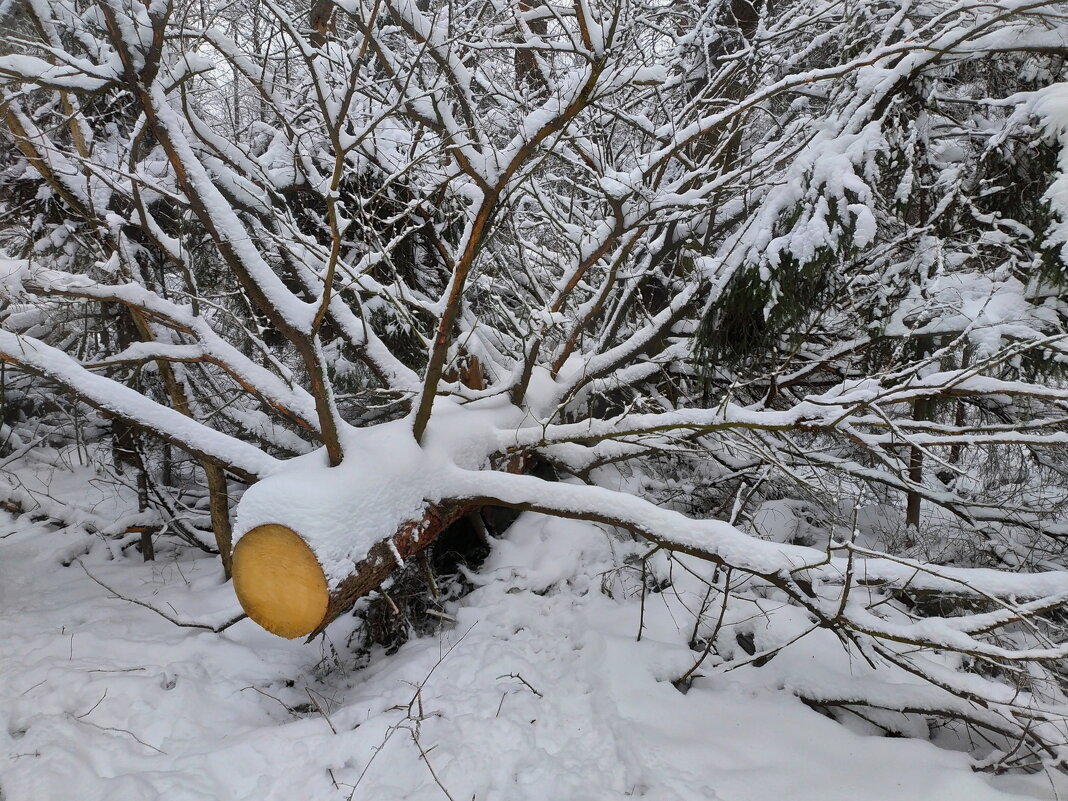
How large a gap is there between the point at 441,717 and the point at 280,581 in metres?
0.99

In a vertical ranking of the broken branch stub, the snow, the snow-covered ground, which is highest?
the snow

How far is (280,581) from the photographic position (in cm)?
217

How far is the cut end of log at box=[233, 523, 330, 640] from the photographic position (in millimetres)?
2086

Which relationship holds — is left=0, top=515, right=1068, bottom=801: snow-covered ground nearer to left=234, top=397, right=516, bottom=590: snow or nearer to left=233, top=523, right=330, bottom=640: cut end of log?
left=233, top=523, right=330, bottom=640: cut end of log

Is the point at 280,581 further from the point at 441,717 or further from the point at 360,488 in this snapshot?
the point at 441,717

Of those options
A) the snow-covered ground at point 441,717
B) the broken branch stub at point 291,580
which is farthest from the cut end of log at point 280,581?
the snow-covered ground at point 441,717

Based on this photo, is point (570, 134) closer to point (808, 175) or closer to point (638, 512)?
point (808, 175)

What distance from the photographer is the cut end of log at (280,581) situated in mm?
2086

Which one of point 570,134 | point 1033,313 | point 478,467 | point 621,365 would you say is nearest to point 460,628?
point 478,467

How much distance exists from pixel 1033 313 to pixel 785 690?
214 centimetres

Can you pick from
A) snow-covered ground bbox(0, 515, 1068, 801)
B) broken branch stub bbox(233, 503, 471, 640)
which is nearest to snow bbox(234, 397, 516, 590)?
broken branch stub bbox(233, 503, 471, 640)

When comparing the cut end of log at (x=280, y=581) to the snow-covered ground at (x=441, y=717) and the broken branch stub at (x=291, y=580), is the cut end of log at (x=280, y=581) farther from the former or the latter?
the snow-covered ground at (x=441, y=717)

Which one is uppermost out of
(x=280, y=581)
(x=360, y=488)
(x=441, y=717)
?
(x=360, y=488)

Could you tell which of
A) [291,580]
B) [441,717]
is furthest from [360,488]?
[441,717]
